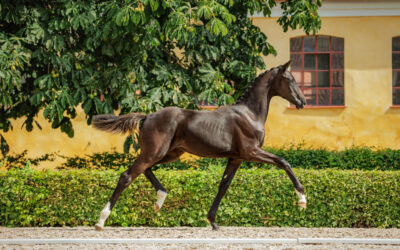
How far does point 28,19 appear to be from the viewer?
9.70 m

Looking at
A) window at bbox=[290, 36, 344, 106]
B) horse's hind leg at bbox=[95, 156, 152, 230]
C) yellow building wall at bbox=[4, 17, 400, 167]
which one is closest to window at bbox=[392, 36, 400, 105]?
yellow building wall at bbox=[4, 17, 400, 167]

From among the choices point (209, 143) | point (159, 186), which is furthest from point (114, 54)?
point (209, 143)

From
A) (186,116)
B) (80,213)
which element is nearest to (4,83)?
(80,213)

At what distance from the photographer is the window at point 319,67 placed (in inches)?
642

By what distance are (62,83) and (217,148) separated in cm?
346

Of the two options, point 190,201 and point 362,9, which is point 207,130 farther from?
point 362,9

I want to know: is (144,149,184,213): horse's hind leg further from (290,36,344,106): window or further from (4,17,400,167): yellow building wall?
(290,36,344,106): window

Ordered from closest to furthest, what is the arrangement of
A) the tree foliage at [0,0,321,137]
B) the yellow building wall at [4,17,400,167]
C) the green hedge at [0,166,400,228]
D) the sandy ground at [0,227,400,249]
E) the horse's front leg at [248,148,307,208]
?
1. the sandy ground at [0,227,400,249]
2. the horse's front leg at [248,148,307,208]
3. the tree foliage at [0,0,321,137]
4. the green hedge at [0,166,400,228]
5. the yellow building wall at [4,17,400,167]

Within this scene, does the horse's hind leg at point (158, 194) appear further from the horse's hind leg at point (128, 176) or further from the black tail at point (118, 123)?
the black tail at point (118, 123)

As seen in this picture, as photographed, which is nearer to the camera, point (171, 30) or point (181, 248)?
point (181, 248)

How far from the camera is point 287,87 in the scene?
768 cm

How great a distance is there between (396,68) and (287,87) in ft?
32.6

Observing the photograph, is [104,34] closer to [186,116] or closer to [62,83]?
[62,83]

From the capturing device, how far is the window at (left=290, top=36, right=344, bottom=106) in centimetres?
1630
